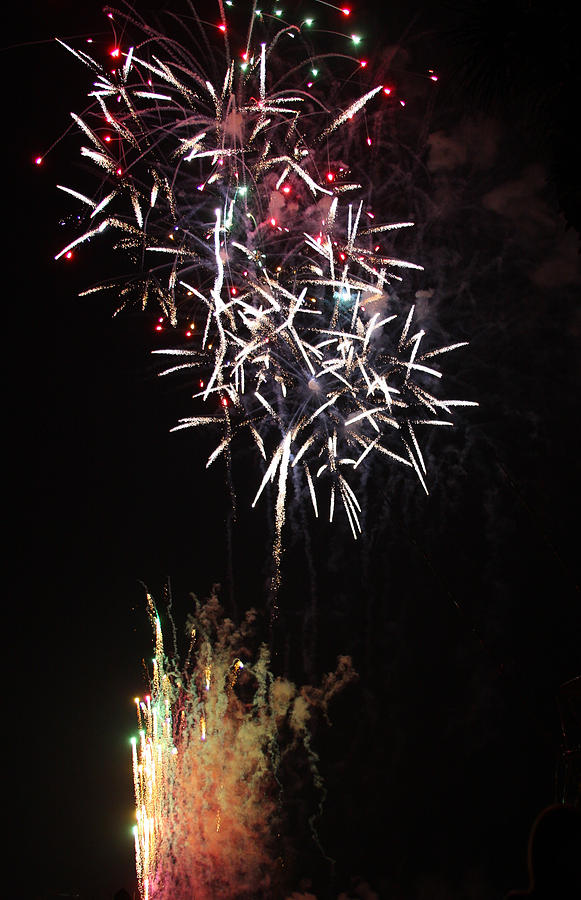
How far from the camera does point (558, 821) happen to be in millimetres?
2223

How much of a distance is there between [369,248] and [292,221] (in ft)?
3.45

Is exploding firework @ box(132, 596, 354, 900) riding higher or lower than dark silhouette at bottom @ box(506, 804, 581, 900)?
lower

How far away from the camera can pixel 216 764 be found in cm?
1639

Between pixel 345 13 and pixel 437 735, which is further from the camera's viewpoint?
pixel 437 735

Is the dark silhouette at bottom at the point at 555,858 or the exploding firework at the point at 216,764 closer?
the dark silhouette at bottom at the point at 555,858

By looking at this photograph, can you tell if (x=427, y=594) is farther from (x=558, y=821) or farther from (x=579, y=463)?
(x=558, y=821)

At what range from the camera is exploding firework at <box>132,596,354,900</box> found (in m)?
15.1

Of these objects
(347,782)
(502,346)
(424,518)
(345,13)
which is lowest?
(347,782)

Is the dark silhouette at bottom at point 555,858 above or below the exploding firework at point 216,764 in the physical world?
above

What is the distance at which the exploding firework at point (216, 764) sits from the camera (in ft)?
49.7

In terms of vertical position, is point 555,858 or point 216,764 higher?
point 555,858

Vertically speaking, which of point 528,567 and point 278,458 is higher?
point 278,458

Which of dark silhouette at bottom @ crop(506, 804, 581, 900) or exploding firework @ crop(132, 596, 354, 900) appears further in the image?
exploding firework @ crop(132, 596, 354, 900)

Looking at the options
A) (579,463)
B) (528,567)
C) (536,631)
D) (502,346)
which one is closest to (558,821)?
(502,346)
